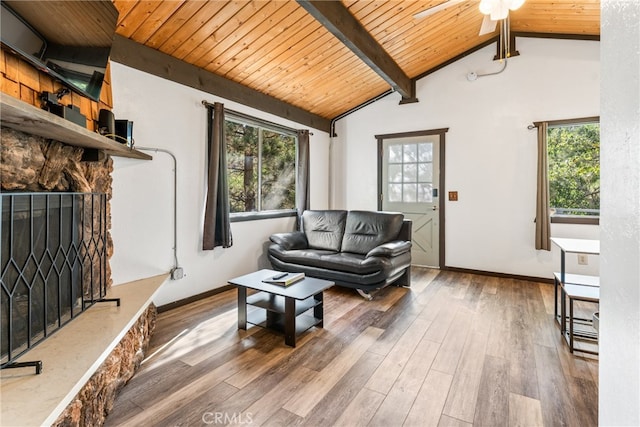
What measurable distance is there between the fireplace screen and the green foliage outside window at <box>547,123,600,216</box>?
5.17 meters

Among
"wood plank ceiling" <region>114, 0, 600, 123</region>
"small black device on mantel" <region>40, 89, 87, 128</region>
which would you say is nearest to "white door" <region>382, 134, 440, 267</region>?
"wood plank ceiling" <region>114, 0, 600, 123</region>

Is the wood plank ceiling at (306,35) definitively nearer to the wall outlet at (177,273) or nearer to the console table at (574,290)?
the wall outlet at (177,273)

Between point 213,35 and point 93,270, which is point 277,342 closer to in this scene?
point 93,270

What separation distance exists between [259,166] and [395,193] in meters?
2.35

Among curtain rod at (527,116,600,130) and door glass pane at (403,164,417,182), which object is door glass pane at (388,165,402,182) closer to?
door glass pane at (403,164,417,182)

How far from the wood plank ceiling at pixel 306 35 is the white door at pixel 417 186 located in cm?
109

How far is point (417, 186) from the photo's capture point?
16.7 feet

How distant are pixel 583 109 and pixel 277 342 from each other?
15.0ft

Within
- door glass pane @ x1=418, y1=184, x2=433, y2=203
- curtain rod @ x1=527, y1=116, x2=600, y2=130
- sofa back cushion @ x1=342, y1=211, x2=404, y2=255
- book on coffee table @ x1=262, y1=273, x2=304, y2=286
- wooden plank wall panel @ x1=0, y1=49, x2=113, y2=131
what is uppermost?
curtain rod @ x1=527, y1=116, x2=600, y2=130

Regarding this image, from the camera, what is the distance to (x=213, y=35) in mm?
2928

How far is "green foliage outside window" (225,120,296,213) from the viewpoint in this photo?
402 cm

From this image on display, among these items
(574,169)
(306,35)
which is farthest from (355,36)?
(574,169)

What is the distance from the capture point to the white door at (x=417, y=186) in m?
4.93

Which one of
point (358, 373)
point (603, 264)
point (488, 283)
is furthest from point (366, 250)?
point (603, 264)
